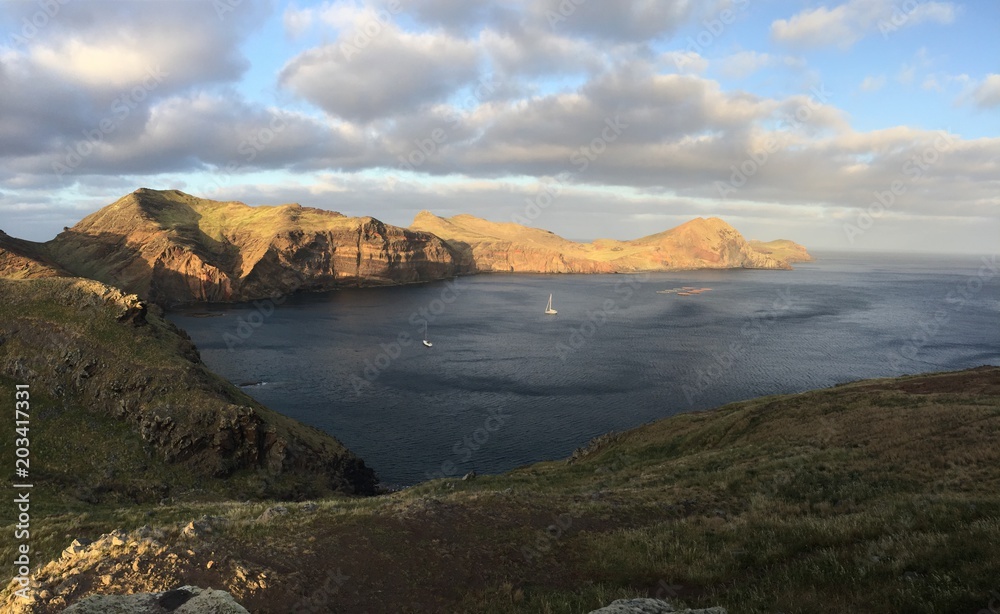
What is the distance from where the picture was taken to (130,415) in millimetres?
42438

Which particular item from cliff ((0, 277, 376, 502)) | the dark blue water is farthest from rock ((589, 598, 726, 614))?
the dark blue water

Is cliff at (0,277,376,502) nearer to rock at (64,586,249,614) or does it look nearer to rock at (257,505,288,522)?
rock at (257,505,288,522)

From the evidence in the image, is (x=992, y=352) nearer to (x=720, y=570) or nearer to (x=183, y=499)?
(x=720, y=570)

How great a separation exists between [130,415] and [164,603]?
41.0 m

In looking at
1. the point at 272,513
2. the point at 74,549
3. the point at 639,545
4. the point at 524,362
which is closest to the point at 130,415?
the point at 272,513

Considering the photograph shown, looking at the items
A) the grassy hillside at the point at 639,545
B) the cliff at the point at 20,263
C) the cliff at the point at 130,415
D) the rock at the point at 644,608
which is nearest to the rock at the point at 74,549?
the grassy hillside at the point at 639,545

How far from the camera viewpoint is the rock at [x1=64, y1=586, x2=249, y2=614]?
376 inches

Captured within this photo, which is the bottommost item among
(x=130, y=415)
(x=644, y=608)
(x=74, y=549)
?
(x=130, y=415)

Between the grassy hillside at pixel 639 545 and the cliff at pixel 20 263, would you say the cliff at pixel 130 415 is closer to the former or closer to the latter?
the grassy hillside at pixel 639 545

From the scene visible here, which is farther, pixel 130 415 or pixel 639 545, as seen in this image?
pixel 130 415

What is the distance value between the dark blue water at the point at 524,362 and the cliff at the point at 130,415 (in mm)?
14534

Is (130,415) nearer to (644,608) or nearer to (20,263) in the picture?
(644,608)

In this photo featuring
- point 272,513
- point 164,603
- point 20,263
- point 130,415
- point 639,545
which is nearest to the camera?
point 164,603

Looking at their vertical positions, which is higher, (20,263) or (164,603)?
(20,263)
